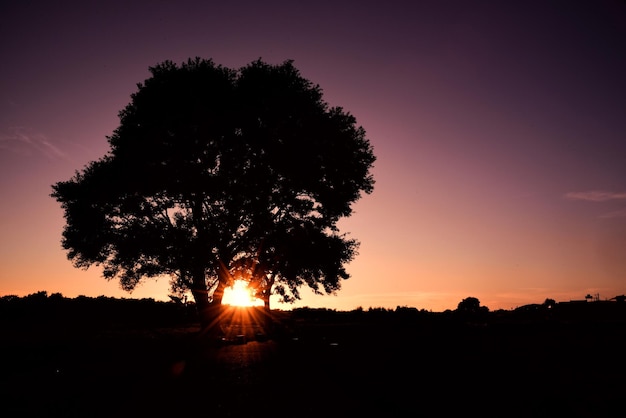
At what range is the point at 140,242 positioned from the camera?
24.3m

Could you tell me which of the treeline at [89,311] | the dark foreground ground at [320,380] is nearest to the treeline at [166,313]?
the treeline at [89,311]

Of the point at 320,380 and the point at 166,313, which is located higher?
the point at 166,313

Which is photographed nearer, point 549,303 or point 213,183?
point 213,183

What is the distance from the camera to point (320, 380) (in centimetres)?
1112

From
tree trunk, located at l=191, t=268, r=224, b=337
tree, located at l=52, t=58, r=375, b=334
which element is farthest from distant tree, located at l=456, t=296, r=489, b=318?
tree trunk, located at l=191, t=268, r=224, b=337

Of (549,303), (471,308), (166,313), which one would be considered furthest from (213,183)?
(549,303)

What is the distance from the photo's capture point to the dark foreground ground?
26.6 feet

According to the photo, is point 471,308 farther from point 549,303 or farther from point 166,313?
point 166,313

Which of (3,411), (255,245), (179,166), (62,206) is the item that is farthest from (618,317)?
(62,206)

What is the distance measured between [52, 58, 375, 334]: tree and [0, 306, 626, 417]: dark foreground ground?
23.1ft

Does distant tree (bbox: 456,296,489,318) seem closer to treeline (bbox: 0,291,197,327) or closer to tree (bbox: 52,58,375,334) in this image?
tree (bbox: 52,58,375,334)

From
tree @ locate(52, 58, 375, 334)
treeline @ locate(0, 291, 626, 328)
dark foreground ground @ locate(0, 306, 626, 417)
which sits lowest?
dark foreground ground @ locate(0, 306, 626, 417)

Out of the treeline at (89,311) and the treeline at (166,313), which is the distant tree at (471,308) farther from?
the treeline at (89,311)

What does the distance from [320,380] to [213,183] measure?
16.0 metres
